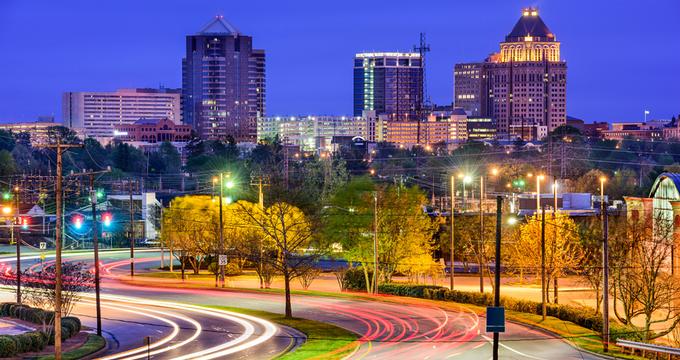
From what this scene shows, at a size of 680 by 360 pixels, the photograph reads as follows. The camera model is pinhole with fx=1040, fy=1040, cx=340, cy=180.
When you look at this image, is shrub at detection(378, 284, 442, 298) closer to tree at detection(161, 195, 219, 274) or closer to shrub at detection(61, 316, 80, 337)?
tree at detection(161, 195, 219, 274)

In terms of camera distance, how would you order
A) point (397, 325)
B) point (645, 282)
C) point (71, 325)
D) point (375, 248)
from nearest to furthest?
point (645, 282) < point (71, 325) < point (397, 325) < point (375, 248)

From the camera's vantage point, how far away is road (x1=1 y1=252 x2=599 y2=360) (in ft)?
149

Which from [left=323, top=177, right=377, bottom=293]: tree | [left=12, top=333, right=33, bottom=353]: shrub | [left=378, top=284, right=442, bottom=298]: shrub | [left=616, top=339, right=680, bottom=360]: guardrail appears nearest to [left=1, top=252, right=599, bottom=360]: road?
[left=616, top=339, right=680, bottom=360]: guardrail

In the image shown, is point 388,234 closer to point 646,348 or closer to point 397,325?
point 397,325

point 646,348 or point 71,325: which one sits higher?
point 71,325

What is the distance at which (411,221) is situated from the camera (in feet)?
241

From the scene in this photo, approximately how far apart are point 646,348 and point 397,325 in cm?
1456

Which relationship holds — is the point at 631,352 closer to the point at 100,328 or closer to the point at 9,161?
the point at 100,328

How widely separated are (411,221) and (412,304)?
10.8 metres

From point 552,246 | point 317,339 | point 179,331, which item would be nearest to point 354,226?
point 552,246

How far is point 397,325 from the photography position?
54188 millimetres

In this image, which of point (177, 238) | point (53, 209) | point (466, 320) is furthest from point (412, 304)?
point (53, 209)

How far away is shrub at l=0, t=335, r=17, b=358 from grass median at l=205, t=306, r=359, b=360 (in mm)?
10911

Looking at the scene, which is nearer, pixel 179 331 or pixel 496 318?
pixel 496 318
